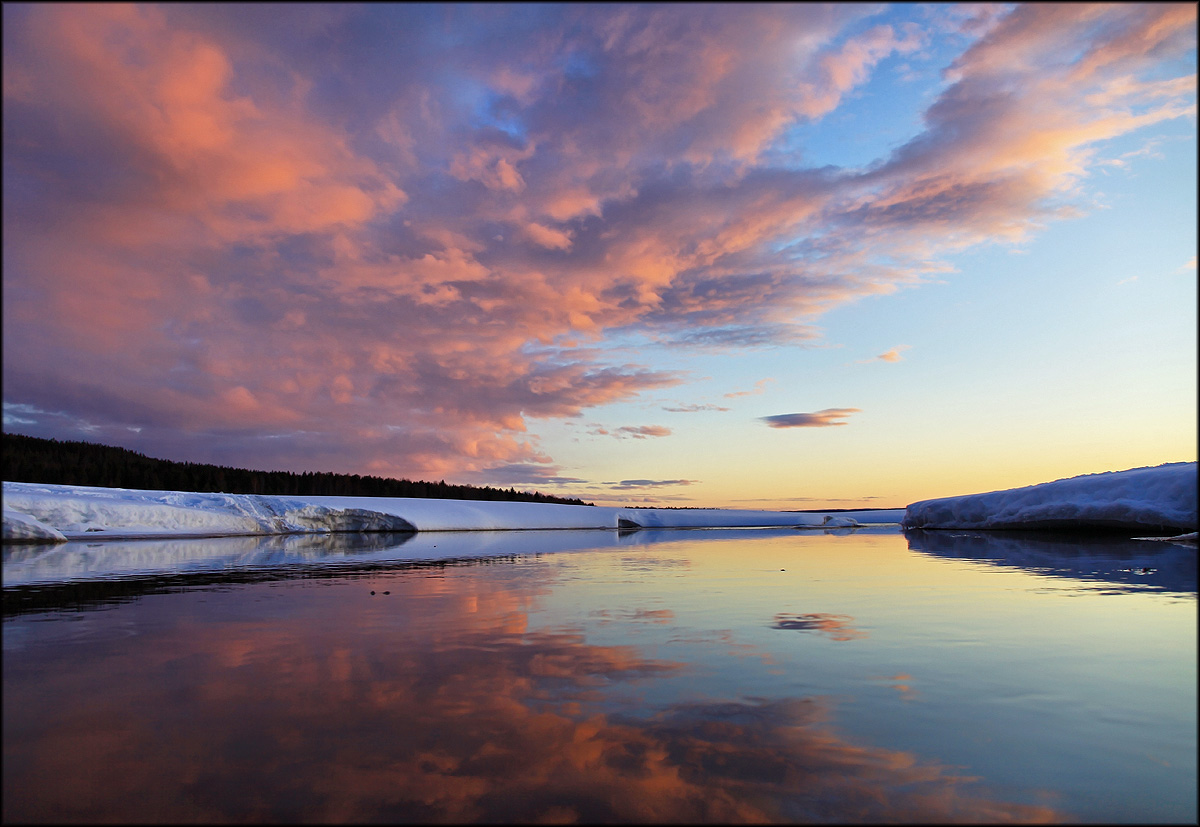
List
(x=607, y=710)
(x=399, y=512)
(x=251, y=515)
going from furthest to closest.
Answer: (x=399, y=512) → (x=251, y=515) → (x=607, y=710)

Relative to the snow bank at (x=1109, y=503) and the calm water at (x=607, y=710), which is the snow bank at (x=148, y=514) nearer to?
the calm water at (x=607, y=710)

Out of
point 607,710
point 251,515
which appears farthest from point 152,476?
point 607,710

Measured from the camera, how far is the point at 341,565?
11836 millimetres

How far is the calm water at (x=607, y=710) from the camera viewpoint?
7.14ft

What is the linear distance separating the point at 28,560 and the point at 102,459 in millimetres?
53673

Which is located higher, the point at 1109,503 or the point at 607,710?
the point at 1109,503

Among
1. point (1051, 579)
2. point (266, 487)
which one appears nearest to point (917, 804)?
point (1051, 579)

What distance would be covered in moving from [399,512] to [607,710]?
2795 centimetres

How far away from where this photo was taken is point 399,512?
2925cm

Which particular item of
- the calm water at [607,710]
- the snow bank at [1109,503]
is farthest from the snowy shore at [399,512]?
the calm water at [607,710]

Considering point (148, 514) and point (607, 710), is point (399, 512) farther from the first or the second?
point (607, 710)

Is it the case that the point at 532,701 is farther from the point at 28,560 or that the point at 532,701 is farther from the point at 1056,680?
the point at 28,560

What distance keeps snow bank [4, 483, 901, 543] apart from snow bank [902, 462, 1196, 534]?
58.2 ft

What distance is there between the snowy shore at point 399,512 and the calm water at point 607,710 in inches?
513
